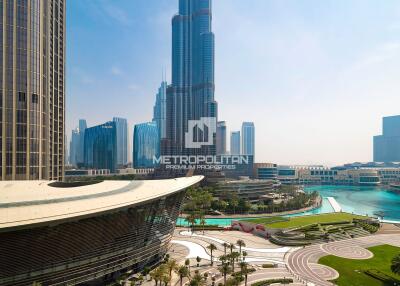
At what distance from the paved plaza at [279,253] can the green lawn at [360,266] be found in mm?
1527

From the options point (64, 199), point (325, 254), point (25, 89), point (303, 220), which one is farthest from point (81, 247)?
point (303, 220)

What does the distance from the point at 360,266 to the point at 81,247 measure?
5239cm

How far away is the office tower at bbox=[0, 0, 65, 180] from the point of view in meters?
65.6

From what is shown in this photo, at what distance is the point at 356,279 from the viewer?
5106 cm

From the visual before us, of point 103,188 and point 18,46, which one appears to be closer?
point 103,188

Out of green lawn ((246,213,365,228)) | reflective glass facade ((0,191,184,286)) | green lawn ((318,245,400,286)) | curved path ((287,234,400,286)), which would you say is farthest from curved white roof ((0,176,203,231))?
green lawn ((246,213,365,228))

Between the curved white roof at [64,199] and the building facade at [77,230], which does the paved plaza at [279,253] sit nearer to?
the building facade at [77,230]

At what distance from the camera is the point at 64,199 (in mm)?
39500

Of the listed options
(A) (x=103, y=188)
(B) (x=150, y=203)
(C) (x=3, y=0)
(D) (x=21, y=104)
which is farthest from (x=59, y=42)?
(B) (x=150, y=203)

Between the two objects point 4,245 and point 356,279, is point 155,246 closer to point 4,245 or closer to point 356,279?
point 4,245

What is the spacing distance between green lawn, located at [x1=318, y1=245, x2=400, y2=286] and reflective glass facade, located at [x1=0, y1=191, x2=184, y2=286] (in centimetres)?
3468

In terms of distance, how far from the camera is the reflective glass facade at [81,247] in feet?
107

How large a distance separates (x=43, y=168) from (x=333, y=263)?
232 ft

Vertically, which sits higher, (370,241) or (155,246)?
(155,246)
